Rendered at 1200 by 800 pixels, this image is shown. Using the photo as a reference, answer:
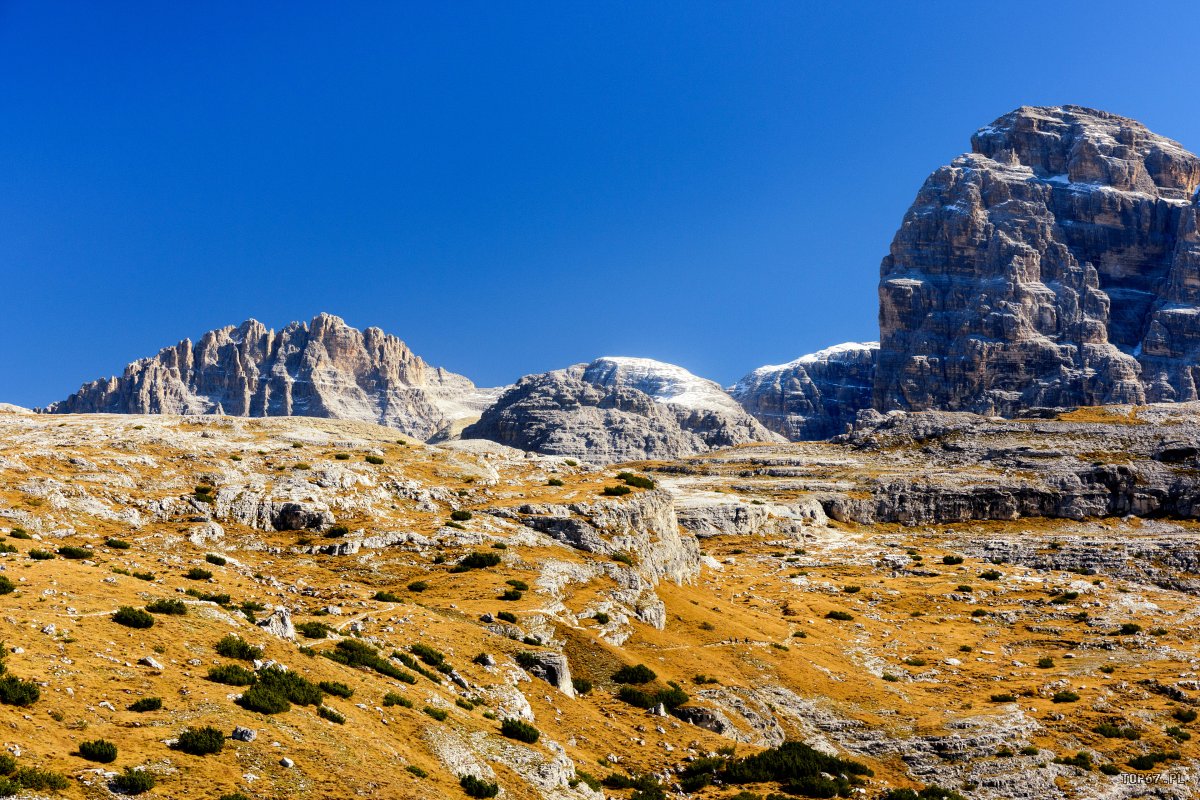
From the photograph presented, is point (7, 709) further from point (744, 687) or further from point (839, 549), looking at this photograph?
point (839, 549)

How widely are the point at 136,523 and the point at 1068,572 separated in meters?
95.9

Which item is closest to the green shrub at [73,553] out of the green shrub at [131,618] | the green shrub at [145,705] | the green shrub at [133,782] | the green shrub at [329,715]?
the green shrub at [131,618]

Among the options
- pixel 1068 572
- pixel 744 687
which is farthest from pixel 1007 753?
pixel 1068 572

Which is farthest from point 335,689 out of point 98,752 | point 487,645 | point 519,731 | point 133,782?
point 487,645

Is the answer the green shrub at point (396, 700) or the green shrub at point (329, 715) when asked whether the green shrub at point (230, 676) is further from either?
the green shrub at point (396, 700)

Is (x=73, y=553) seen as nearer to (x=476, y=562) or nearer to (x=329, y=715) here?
(x=329, y=715)

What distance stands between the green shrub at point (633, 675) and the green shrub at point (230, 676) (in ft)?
61.2

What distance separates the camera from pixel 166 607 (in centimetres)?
2725

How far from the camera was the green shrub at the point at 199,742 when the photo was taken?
20.0 m

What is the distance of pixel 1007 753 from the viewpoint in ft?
139

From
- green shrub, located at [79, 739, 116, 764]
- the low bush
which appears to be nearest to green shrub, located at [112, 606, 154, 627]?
the low bush

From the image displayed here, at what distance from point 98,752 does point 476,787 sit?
10108 mm

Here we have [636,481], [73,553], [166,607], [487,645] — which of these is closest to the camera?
[166,607]

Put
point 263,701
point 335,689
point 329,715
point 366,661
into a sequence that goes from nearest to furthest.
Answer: point 263,701 < point 329,715 < point 335,689 < point 366,661
